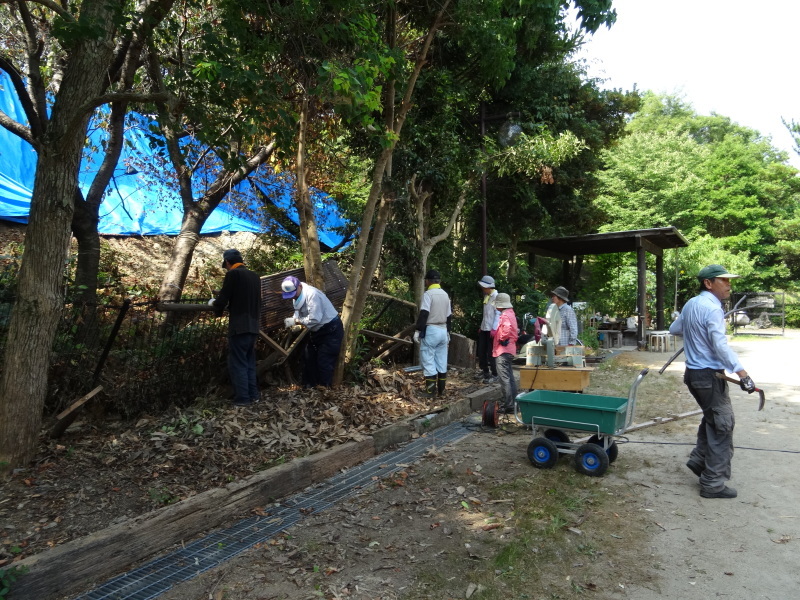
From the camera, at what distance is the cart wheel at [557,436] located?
6.17 meters

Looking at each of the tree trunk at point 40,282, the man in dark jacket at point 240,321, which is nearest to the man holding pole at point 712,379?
the man in dark jacket at point 240,321

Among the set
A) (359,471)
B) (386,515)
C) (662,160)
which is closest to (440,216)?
(359,471)

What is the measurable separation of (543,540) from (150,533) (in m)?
2.80

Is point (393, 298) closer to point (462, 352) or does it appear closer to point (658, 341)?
point (462, 352)

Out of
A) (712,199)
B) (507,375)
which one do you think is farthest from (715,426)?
(712,199)

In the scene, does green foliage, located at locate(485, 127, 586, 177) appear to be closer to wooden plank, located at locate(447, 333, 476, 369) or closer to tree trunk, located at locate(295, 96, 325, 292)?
wooden plank, located at locate(447, 333, 476, 369)

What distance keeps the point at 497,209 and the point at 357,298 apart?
10.1 metres

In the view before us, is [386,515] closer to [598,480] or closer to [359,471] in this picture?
[359,471]

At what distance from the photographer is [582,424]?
5.55 metres

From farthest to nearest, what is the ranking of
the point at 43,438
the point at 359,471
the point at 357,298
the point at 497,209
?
the point at 497,209
the point at 357,298
the point at 359,471
the point at 43,438

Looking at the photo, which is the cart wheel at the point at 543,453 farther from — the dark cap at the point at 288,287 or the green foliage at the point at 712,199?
the green foliage at the point at 712,199

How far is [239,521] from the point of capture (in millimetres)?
4660

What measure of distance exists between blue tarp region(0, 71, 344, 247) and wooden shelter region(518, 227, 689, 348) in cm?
719

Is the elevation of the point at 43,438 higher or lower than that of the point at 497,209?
lower
